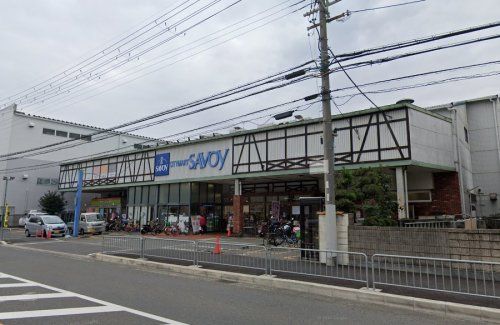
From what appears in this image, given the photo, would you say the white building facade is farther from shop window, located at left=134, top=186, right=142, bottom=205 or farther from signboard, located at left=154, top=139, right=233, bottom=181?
signboard, located at left=154, top=139, right=233, bottom=181

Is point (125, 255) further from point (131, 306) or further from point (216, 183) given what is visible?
point (216, 183)

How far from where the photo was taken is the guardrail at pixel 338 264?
359 inches

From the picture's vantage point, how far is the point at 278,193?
2980 cm

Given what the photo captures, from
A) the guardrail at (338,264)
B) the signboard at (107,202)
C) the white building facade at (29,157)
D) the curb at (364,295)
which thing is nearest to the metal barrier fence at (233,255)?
the guardrail at (338,264)

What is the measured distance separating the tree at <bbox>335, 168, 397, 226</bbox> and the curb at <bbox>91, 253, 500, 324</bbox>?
648cm

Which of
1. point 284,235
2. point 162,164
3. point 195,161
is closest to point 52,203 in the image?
point 162,164

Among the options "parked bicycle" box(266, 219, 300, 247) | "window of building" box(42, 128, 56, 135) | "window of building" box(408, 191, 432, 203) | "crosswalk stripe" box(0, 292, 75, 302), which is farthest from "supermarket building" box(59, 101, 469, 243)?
"window of building" box(42, 128, 56, 135)

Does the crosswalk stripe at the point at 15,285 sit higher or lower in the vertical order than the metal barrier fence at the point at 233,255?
lower

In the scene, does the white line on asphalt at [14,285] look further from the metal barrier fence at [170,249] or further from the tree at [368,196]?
the tree at [368,196]

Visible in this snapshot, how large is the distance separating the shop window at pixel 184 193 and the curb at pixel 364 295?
20082 millimetres

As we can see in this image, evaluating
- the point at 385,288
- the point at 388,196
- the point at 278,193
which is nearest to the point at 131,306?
the point at 385,288

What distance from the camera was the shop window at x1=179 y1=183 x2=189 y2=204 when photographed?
1327 inches

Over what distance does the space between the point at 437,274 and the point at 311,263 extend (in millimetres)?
3469

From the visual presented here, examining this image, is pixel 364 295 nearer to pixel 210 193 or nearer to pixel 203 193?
pixel 203 193
